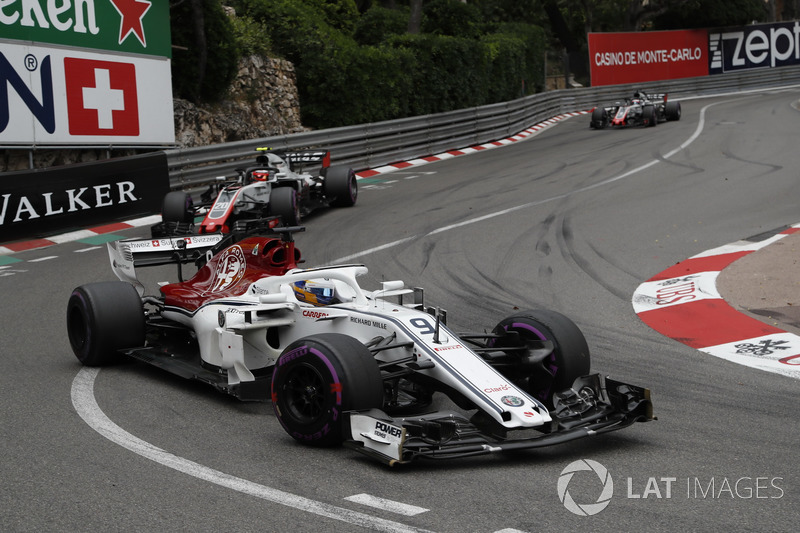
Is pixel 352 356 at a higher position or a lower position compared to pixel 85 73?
lower

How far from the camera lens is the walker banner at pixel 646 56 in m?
43.2

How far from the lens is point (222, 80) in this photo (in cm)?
2119

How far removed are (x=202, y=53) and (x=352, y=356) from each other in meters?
16.4

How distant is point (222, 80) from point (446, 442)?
17263 millimetres

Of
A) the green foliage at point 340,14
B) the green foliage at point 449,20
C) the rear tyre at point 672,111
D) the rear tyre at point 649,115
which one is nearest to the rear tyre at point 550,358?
the rear tyre at point 649,115

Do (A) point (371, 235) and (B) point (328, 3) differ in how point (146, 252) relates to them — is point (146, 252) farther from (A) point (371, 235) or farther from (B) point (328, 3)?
(B) point (328, 3)

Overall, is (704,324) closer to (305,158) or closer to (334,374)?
(334,374)

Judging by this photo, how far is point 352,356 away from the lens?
18.5 ft

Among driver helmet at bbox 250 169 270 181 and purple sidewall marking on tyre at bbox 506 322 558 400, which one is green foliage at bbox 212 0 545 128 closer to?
driver helmet at bbox 250 169 270 181

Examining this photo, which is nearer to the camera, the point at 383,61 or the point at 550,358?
the point at 550,358

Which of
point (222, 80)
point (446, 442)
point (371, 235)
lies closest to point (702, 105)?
point (222, 80)

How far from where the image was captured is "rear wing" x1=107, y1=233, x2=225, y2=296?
8531 mm

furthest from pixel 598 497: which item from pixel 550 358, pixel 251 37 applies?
pixel 251 37

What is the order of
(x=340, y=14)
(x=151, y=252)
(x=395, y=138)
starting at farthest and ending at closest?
(x=340, y=14), (x=395, y=138), (x=151, y=252)
